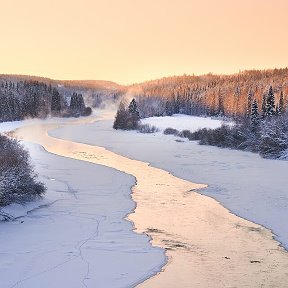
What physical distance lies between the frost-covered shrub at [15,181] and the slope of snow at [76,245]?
1.69 ft

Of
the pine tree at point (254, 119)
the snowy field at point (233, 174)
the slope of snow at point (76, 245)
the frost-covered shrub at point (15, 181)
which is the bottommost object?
the slope of snow at point (76, 245)

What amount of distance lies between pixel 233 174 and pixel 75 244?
1565 centimetres

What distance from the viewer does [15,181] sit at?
16344 millimetres

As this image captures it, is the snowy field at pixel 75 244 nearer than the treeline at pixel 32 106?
Yes

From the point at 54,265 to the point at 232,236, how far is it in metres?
5.77

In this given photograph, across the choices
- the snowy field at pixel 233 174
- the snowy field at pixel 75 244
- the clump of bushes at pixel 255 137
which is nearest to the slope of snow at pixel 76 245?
the snowy field at pixel 75 244

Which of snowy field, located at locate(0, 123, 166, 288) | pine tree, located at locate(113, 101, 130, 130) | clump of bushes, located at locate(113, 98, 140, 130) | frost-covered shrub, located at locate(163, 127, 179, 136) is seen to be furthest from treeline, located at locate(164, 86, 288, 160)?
snowy field, located at locate(0, 123, 166, 288)

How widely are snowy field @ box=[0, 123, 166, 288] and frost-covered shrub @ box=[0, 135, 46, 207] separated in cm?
42

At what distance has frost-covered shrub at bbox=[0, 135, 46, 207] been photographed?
15.8m

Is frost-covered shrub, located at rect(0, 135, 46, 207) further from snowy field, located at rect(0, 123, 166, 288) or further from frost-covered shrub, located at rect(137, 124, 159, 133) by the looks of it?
frost-covered shrub, located at rect(137, 124, 159, 133)

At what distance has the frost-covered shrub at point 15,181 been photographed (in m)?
15.8

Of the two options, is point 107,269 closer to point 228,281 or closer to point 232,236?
point 228,281

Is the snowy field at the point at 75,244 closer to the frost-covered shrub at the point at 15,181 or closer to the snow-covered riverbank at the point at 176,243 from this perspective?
the snow-covered riverbank at the point at 176,243

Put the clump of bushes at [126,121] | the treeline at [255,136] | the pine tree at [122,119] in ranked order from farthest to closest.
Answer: the pine tree at [122,119] → the clump of bushes at [126,121] → the treeline at [255,136]
